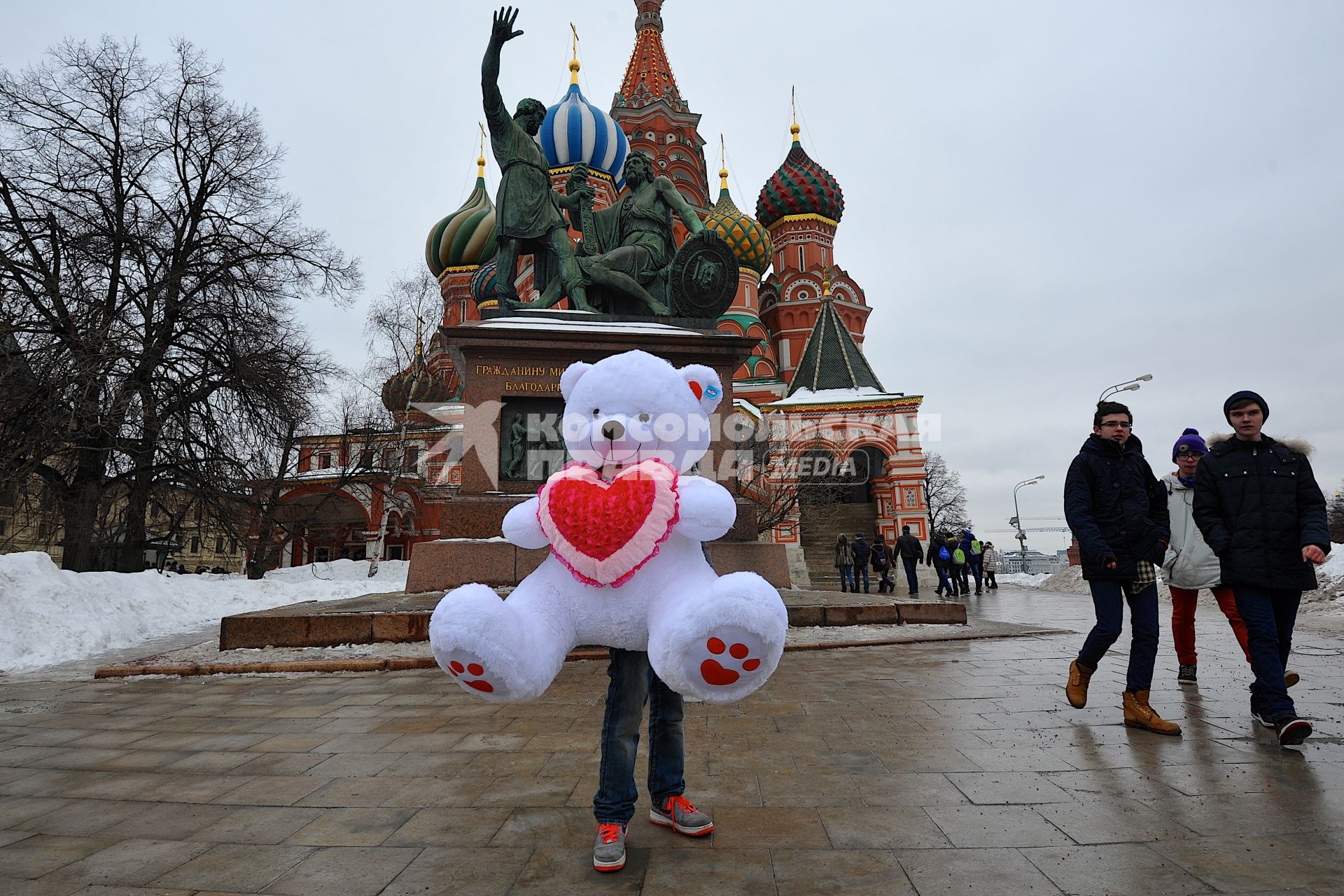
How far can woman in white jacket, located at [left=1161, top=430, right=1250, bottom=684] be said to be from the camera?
16.1 feet

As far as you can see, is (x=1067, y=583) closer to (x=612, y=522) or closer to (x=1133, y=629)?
(x=1133, y=629)

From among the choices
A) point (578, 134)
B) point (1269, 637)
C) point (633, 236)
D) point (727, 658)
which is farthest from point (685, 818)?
point (578, 134)

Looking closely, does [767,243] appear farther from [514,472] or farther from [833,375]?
[514,472]

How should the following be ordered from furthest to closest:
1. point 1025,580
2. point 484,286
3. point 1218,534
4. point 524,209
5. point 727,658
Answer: point 484,286, point 1025,580, point 524,209, point 1218,534, point 727,658

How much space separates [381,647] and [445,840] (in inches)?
185

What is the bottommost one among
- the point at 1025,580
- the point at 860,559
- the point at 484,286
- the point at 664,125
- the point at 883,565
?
the point at 1025,580

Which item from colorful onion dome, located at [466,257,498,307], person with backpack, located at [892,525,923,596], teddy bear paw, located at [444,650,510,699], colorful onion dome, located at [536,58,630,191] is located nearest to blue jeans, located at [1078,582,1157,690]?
teddy bear paw, located at [444,650,510,699]

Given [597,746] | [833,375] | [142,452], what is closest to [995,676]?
[597,746]

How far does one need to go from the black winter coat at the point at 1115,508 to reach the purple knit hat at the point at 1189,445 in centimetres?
100

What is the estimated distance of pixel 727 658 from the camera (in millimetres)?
2160

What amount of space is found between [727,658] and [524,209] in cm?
999

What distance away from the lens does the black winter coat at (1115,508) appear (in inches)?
158

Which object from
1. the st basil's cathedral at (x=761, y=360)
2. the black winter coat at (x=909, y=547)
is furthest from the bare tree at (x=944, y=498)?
the black winter coat at (x=909, y=547)

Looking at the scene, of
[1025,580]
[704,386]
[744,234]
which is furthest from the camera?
[744,234]
